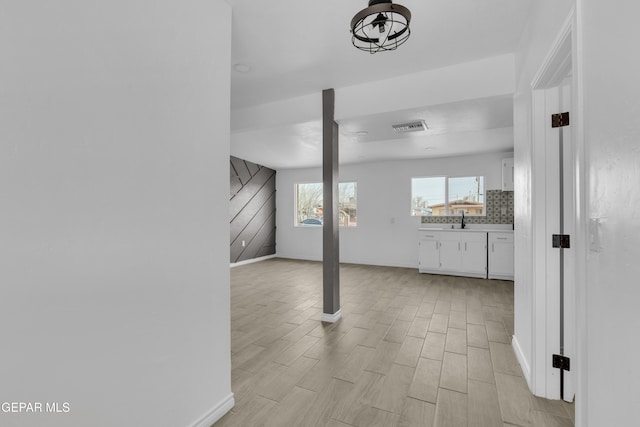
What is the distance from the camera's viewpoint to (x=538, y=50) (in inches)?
72.0

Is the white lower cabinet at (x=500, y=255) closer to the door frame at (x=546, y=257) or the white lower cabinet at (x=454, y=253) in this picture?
the white lower cabinet at (x=454, y=253)

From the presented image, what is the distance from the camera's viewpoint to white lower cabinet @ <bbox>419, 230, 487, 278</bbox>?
5.39 m

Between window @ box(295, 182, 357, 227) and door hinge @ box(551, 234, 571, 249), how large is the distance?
18.0ft

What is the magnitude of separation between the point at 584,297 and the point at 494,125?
300cm

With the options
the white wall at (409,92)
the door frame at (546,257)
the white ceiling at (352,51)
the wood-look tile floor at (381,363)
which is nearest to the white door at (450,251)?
the wood-look tile floor at (381,363)

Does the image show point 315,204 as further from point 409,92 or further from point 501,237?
point 409,92

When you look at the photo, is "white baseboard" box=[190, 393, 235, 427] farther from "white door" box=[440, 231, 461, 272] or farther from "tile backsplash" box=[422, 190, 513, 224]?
"tile backsplash" box=[422, 190, 513, 224]

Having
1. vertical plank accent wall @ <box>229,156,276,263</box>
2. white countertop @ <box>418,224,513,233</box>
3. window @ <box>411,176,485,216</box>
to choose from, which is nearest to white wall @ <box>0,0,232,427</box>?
vertical plank accent wall @ <box>229,156,276,263</box>

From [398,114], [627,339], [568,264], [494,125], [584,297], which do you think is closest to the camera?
[627,339]

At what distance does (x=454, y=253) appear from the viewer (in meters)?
5.58

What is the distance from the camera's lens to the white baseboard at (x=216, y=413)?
160cm

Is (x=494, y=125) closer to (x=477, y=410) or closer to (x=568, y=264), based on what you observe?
(x=568, y=264)

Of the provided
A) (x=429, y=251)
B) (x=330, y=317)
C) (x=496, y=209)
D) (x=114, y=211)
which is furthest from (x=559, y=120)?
(x=496, y=209)

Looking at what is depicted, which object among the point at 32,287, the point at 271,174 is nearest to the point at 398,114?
the point at 32,287
